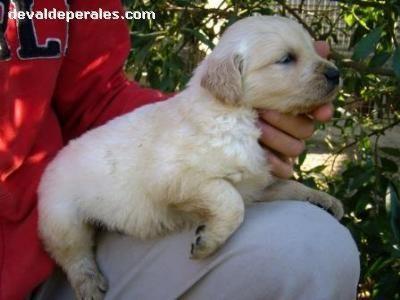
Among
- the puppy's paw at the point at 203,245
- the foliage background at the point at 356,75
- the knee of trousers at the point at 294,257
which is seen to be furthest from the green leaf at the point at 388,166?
the puppy's paw at the point at 203,245

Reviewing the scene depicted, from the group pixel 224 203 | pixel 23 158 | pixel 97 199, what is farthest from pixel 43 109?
pixel 224 203

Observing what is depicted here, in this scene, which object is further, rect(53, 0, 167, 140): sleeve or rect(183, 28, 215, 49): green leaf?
rect(183, 28, 215, 49): green leaf

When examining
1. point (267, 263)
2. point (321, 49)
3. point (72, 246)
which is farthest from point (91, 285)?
point (321, 49)

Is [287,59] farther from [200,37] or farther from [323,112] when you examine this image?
[200,37]

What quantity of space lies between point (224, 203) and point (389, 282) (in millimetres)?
1087

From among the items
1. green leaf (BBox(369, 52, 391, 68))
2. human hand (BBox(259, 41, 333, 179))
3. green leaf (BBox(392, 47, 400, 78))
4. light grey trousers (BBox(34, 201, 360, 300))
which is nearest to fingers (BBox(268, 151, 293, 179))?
human hand (BBox(259, 41, 333, 179))

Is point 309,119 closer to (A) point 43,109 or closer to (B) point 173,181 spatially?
(B) point 173,181

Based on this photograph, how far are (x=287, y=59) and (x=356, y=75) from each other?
1.27 metres

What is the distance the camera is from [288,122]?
6.20 ft

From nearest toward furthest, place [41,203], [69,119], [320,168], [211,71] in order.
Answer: [211,71]
[41,203]
[69,119]
[320,168]

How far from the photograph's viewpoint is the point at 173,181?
179 cm

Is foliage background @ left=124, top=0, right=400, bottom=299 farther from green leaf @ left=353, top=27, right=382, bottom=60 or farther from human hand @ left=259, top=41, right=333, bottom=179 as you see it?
human hand @ left=259, top=41, right=333, bottom=179

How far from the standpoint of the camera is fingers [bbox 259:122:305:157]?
74.5 inches

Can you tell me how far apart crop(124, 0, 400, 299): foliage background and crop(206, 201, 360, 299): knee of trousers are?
72 centimetres
